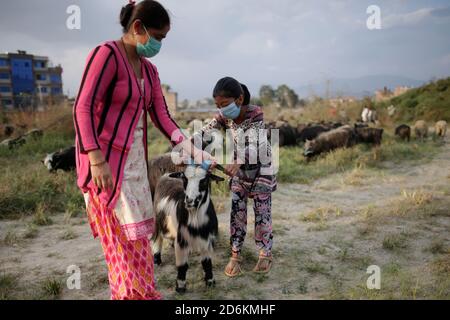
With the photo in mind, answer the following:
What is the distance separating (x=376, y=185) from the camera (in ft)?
23.7

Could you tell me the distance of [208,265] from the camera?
Answer: 3.43 meters

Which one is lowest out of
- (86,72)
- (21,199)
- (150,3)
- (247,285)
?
(247,285)

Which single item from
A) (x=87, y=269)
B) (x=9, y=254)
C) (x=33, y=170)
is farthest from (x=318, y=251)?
(x=33, y=170)

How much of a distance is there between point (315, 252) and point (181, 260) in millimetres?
1731

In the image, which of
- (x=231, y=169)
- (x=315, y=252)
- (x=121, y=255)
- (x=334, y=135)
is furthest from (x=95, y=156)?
(x=334, y=135)

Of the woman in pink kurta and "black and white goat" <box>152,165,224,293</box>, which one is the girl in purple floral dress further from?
the woman in pink kurta

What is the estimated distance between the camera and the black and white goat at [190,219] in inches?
121

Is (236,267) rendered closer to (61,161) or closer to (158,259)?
(158,259)

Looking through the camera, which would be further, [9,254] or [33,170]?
[33,170]

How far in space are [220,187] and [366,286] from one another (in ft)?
11.9

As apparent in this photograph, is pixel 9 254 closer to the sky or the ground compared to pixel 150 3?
closer to the ground
